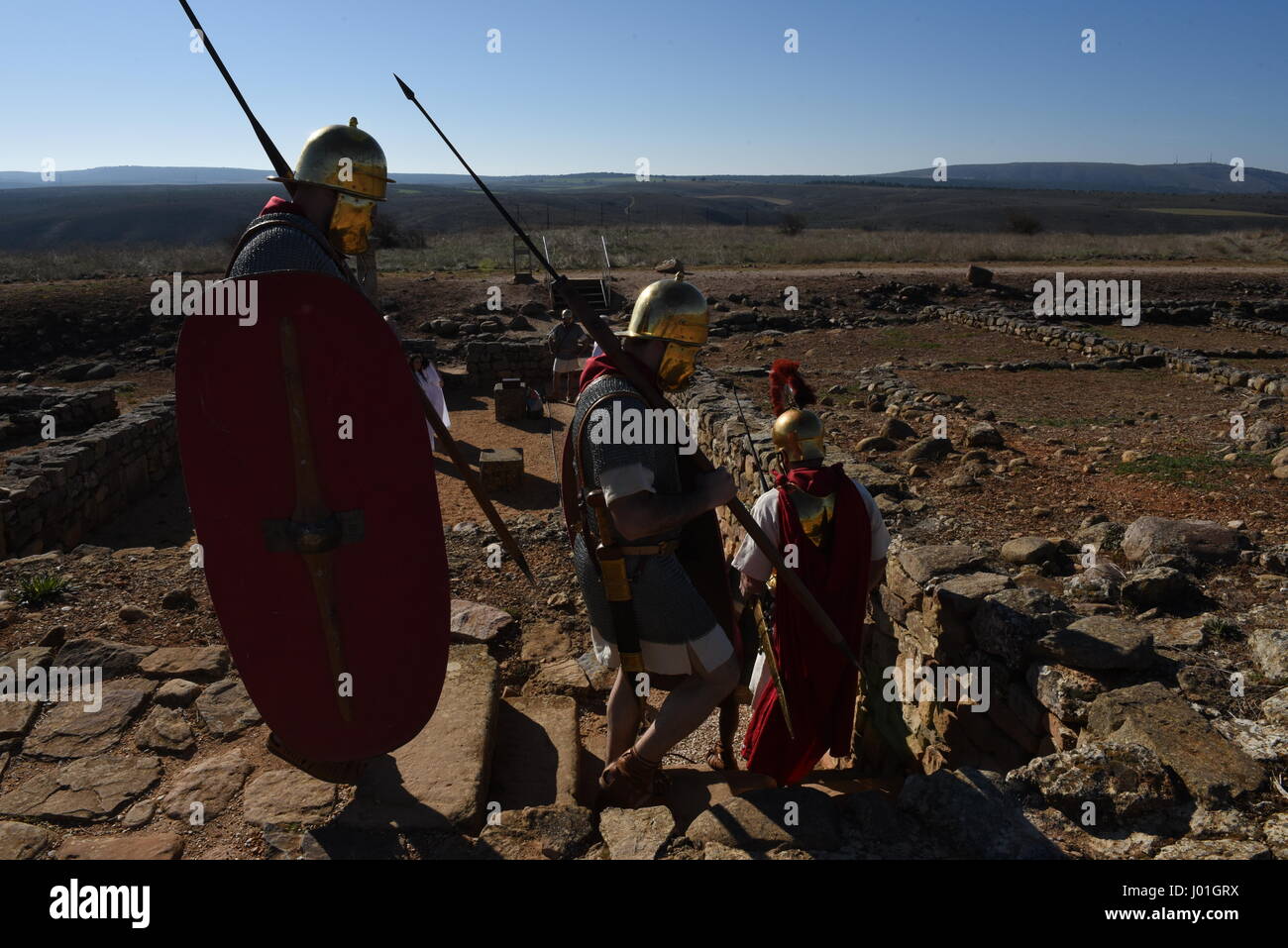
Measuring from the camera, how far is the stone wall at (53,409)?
33.1 feet

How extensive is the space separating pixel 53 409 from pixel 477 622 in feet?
28.9

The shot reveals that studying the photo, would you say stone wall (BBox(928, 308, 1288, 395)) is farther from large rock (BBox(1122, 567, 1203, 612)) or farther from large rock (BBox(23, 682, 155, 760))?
large rock (BBox(23, 682, 155, 760))

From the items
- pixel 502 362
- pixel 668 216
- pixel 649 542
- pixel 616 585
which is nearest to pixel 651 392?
pixel 649 542

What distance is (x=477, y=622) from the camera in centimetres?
474

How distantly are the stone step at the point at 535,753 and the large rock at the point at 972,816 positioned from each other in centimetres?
130

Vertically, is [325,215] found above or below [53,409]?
above

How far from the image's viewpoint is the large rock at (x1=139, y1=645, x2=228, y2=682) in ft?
12.2

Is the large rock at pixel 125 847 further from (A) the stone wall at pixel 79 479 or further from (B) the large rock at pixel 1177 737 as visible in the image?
(A) the stone wall at pixel 79 479

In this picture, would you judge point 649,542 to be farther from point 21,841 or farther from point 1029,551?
point 1029,551

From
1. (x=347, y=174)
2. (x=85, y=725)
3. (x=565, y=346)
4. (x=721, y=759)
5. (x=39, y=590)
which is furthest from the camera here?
(x=565, y=346)

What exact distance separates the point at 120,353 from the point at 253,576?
1679 centimetres

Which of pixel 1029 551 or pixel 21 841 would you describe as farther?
pixel 1029 551
